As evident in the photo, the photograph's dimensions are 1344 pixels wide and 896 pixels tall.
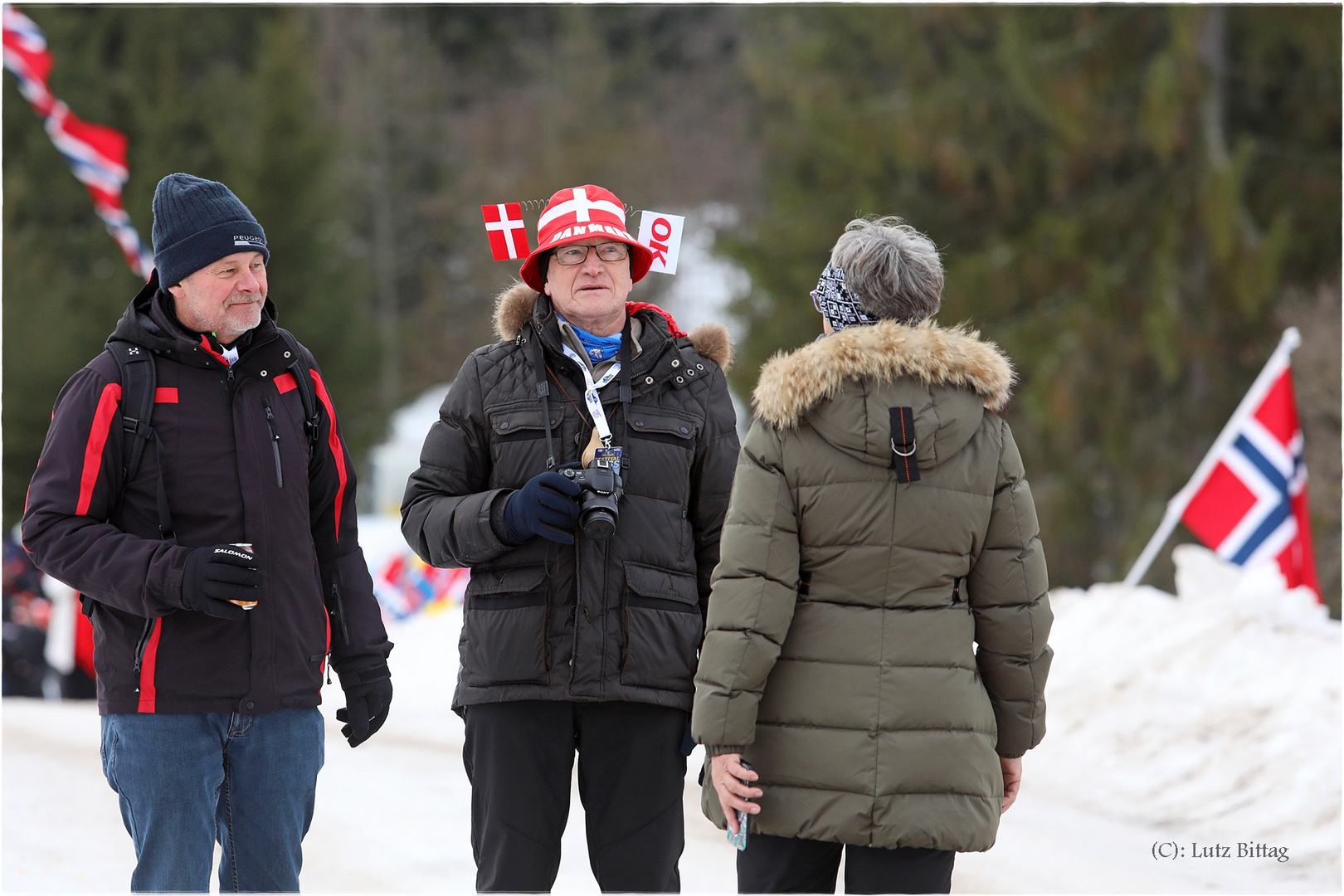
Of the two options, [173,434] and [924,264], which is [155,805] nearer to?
[173,434]

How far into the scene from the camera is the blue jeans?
10.1 ft

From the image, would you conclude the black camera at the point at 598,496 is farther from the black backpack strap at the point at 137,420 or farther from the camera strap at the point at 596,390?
the black backpack strap at the point at 137,420

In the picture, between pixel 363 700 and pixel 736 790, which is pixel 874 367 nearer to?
pixel 736 790

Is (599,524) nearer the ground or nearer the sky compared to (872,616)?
nearer the sky

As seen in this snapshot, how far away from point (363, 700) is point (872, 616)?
1282 mm

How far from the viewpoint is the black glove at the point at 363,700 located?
11.2ft

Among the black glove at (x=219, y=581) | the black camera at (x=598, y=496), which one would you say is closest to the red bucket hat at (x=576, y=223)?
the black camera at (x=598, y=496)

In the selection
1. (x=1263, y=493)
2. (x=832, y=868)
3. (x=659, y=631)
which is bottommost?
(x=832, y=868)

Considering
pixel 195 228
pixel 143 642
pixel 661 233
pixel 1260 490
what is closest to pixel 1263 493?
pixel 1260 490

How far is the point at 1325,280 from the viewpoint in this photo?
15.7 m

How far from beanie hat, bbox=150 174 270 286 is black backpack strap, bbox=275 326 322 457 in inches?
9.1

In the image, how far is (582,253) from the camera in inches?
138

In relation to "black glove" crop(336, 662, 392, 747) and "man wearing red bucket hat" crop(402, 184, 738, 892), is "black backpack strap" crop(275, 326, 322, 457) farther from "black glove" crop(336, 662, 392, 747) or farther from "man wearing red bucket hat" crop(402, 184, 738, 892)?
"black glove" crop(336, 662, 392, 747)

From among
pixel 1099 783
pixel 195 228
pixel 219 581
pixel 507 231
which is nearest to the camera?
pixel 219 581
